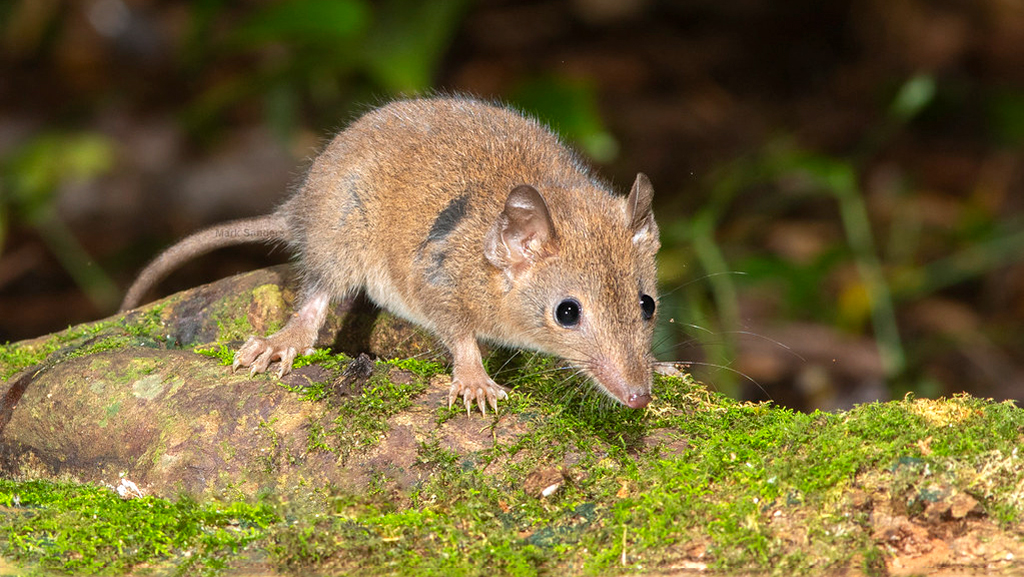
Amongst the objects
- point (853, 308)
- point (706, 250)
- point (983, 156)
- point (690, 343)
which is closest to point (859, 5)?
point (983, 156)

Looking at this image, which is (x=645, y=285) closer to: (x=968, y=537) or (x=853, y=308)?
(x=968, y=537)

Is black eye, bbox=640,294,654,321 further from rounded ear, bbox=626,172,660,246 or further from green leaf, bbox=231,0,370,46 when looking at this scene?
green leaf, bbox=231,0,370,46

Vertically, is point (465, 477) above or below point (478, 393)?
below

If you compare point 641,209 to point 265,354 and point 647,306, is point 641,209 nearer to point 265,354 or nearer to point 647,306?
point 647,306

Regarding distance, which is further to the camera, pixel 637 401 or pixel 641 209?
pixel 641 209

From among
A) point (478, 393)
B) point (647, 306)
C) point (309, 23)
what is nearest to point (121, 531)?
point (478, 393)

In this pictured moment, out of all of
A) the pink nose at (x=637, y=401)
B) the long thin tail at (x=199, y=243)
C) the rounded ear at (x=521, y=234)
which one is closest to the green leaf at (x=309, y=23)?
the long thin tail at (x=199, y=243)
